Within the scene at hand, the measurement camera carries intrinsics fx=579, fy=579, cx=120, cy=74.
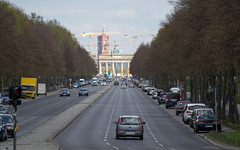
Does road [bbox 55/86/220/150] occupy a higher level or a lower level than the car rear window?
lower

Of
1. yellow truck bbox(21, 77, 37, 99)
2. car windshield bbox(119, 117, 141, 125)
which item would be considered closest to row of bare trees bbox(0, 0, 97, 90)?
yellow truck bbox(21, 77, 37, 99)

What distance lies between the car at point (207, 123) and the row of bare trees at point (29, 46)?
150ft

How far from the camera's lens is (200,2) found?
1752 inches

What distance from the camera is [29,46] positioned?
110 meters

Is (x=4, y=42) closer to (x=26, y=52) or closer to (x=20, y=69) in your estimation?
(x=20, y=69)

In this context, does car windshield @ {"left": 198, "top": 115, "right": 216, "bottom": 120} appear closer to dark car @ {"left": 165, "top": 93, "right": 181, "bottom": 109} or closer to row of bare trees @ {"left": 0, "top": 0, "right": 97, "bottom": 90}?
dark car @ {"left": 165, "top": 93, "right": 181, "bottom": 109}

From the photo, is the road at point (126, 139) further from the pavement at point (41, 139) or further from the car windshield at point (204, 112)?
the car windshield at point (204, 112)

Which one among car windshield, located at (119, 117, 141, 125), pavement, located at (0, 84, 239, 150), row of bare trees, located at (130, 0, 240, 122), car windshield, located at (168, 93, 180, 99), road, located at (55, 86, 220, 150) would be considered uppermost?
row of bare trees, located at (130, 0, 240, 122)

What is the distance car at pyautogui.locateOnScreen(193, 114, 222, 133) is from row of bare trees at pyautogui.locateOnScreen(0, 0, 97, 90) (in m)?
45.6

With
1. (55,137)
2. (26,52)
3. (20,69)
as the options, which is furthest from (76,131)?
(26,52)

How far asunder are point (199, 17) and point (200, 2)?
181 cm

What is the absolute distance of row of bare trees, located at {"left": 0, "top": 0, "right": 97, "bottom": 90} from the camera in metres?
82.6

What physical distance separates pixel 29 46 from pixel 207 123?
75.3 meters

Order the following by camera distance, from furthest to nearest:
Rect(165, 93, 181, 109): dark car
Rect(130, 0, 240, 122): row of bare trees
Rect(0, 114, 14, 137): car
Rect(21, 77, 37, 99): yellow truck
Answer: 1. Rect(21, 77, 37, 99): yellow truck
2. Rect(165, 93, 181, 109): dark car
3. Rect(0, 114, 14, 137): car
4. Rect(130, 0, 240, 122): row of bare trees
